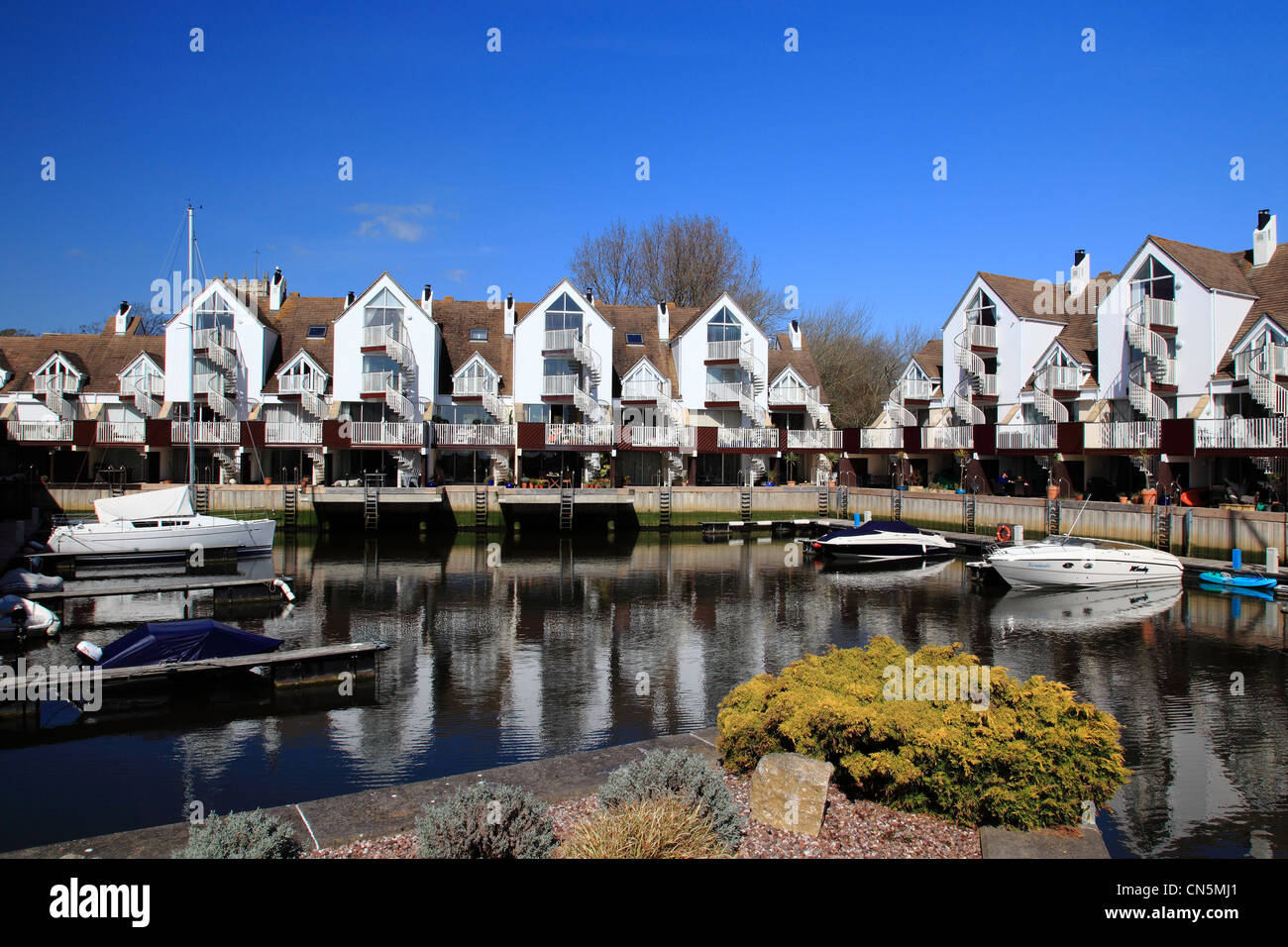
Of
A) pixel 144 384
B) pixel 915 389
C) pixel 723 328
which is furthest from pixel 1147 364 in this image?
pixel 144 384

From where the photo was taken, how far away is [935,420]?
54.9 meters

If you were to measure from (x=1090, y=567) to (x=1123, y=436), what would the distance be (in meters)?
11.7

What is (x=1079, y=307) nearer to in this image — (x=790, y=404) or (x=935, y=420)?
(x=935, y=420)

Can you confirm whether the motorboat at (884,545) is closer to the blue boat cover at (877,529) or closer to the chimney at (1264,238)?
the blue boat cover at (877,529)

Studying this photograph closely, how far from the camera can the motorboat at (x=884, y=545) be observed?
39281 millimetres

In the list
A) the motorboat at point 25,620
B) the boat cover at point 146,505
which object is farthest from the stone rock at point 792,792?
the boat cover at point 146,505

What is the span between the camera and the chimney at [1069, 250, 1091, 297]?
51375 millimetres

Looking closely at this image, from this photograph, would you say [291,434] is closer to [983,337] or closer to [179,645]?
[179,645]

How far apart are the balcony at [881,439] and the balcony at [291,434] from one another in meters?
32.5

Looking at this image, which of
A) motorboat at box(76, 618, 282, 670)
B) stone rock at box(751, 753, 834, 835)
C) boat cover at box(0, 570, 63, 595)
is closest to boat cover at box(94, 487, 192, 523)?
boat cover at box(0, 570, 63, 595)

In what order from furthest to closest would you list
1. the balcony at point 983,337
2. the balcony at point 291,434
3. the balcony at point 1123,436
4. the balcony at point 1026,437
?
the balcony at point 983,337 < the balcony at point 291,434 < the balcony at point 1026,437 < the balcony at point 1123,436

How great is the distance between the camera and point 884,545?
39219 mm

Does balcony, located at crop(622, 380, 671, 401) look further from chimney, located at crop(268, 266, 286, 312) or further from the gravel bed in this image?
the gravel bed
